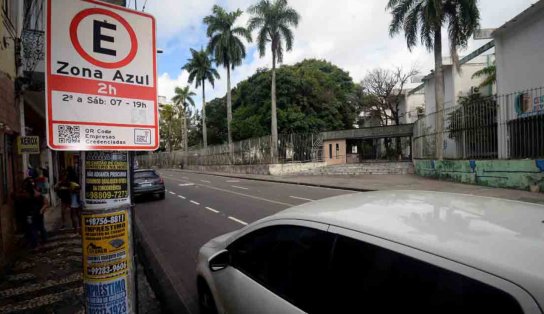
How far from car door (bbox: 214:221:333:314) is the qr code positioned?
147 centimetres

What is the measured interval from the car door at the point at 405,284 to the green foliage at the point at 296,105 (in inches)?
1332

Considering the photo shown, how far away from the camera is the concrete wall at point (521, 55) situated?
1650 cm

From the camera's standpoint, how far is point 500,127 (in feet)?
45.2

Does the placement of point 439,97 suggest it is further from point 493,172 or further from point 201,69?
point 201,69

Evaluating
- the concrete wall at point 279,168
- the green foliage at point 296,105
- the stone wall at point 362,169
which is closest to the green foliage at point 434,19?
the stone wall at point 362,169

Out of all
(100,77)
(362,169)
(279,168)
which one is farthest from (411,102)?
(100,77)

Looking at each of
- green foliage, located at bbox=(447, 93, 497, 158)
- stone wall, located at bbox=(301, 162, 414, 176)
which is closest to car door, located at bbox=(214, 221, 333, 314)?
green foliage, located at bbox=(447, 93, 497, 158)

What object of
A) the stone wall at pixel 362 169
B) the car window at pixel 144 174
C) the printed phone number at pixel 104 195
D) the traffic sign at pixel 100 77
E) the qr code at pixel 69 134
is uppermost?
the traffic sign at pixel 100 77

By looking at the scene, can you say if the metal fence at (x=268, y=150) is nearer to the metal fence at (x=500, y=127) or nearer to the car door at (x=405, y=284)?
the metal fence at (x=500, y=127)

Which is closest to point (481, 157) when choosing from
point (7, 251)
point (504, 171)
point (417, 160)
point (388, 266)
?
point (504, 171)

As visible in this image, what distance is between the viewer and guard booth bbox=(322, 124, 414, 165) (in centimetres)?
3481

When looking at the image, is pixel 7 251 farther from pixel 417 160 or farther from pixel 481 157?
pixel 417 160

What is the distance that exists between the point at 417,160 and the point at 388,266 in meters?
24.1

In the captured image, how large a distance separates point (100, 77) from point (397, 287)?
214 cm
